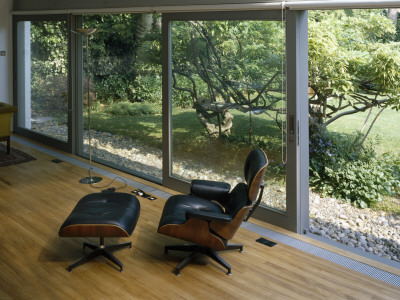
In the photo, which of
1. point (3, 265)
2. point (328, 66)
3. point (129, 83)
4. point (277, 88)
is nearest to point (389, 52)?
point (328, 66)

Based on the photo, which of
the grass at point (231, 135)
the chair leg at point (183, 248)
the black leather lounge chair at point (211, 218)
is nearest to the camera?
the black leather lounge chair at point (211, 218)

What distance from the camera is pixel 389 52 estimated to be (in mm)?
5641

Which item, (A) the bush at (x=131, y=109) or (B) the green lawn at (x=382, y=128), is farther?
(A) the bush at (x=131, y=109)

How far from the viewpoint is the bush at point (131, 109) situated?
6165mm

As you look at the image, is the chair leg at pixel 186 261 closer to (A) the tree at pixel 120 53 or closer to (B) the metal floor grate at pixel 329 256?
(B) the metal floor grate at pixel 329 256

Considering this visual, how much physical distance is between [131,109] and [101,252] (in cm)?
269

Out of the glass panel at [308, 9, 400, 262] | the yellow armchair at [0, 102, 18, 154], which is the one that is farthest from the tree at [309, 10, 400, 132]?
the yellow armchair at [0, 102, 18, 154]

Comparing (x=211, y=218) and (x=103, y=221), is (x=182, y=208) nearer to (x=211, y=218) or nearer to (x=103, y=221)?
(x=211, y=218)

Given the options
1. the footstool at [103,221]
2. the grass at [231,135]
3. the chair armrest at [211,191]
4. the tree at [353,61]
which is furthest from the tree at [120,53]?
the footstool at [103,221]

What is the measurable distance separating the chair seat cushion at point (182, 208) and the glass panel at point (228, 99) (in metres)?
0.92

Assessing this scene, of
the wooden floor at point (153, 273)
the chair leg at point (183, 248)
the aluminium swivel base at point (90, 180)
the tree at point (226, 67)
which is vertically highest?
the tree at point (226, 67)

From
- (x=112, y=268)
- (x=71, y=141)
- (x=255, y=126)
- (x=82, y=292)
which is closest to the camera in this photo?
(x=82, y=292)

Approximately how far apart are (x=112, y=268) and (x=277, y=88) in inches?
84.8

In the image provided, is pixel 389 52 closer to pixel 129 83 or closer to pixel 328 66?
pixel 328 66
